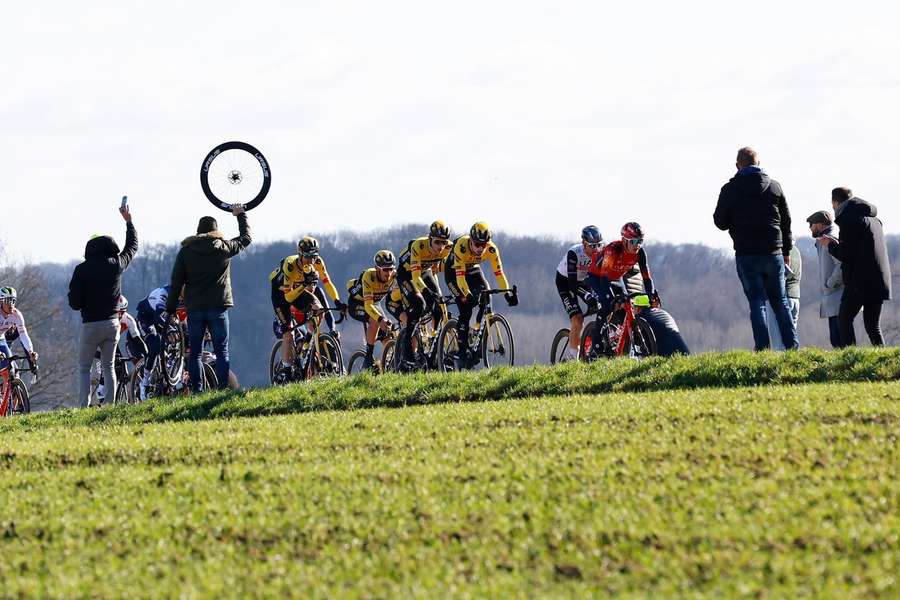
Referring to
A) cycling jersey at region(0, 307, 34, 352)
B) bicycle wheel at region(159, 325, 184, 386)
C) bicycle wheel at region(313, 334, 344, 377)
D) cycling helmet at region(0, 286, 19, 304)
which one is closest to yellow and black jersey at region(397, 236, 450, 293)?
bicycle wheel at region(313, 334, 344, 377)

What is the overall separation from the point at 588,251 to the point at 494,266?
126 centimetres

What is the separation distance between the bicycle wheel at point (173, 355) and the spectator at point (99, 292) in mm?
1184

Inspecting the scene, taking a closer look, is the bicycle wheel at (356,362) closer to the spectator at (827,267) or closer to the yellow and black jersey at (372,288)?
the yellow and black jersey at (372,288)

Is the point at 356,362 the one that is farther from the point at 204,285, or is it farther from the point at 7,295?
the point at 7,295

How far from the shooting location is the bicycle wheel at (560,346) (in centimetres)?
1878

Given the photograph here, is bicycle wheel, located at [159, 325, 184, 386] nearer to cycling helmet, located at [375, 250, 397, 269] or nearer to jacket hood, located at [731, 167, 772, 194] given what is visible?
cycling helmet, located at [375, 250, 397, 269]

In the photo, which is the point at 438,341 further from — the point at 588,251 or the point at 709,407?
the point at 709,407

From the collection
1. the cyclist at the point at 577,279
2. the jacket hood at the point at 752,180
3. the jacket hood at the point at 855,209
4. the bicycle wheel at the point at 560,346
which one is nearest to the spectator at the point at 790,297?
the jacket hood at the point at 855,209

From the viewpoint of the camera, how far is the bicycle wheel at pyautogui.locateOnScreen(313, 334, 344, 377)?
780 inches

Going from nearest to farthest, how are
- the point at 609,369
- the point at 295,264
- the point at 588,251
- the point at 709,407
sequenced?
the point at 709,407, the point at 609,369, the point at 588,251, the point at 295,264

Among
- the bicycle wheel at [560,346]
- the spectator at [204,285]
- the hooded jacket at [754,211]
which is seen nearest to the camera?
the hooded jacket at [754,211]

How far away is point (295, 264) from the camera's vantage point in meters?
20.5

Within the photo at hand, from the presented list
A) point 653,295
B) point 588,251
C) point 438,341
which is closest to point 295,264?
point 438,341

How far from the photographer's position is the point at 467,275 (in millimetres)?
18344
